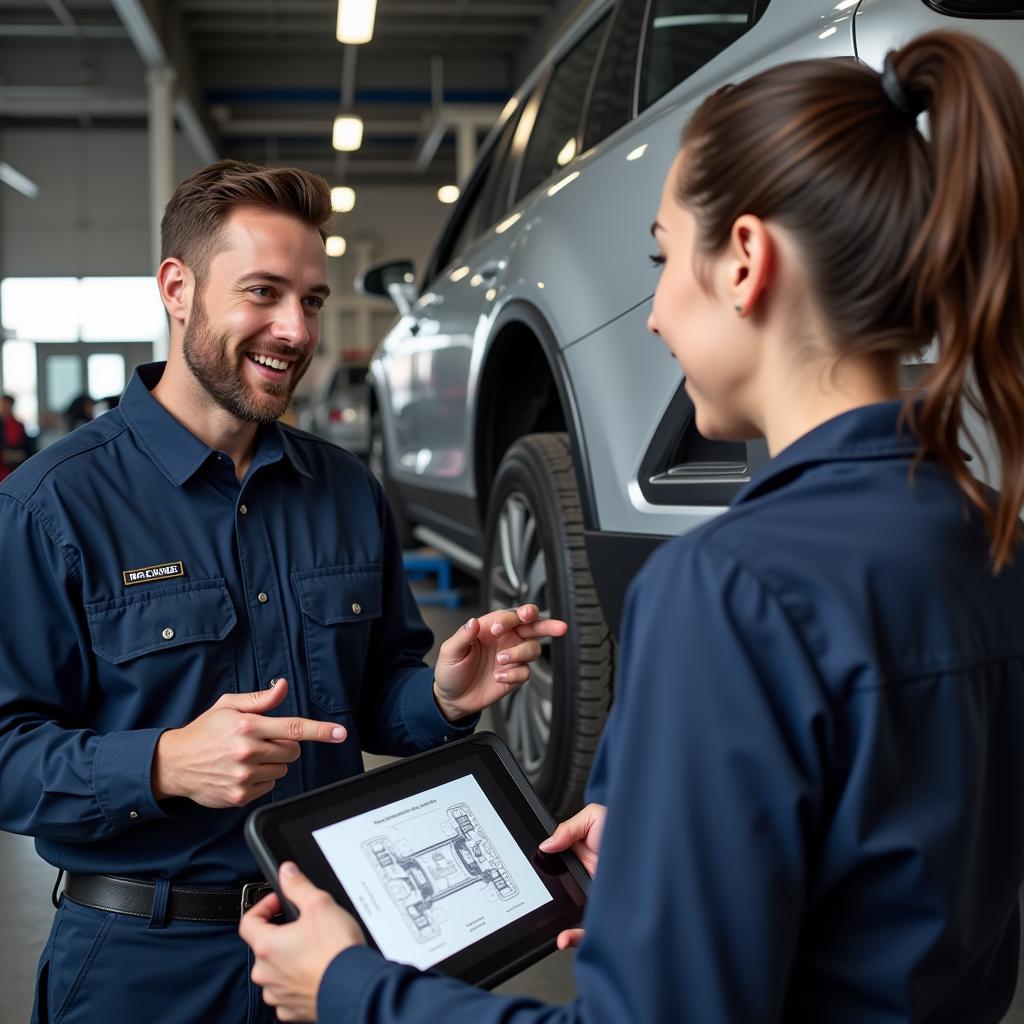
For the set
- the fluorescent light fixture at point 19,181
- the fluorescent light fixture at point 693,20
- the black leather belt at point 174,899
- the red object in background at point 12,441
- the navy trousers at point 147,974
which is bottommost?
the navy trousers at point 147,974

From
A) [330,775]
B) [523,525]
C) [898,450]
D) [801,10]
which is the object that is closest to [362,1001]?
[898,450]

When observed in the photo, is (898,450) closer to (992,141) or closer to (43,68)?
(992,141)

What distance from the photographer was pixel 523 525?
2.51 metres

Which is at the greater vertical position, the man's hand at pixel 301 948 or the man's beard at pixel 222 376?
the man's beard at pixel 222 376

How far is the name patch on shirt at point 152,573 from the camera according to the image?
132 cm

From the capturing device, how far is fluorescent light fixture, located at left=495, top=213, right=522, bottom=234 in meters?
2.69

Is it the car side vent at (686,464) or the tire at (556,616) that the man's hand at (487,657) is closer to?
the car side vent at (686,464)

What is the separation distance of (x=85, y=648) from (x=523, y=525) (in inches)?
51.6

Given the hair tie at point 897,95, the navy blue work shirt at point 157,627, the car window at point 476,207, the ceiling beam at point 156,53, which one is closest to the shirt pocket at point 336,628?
the navy blue work shirt at point 157,627

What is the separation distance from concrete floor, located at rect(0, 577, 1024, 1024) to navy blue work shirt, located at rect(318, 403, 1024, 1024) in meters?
1.30

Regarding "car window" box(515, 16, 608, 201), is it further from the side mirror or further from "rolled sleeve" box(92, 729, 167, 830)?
"rolled sleeve" box(92, 729, 167, 830)

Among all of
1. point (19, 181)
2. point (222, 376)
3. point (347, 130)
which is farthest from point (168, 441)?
point (19, 181)

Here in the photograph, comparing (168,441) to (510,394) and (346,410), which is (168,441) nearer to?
(510,394)

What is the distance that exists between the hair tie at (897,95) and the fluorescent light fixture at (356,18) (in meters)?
8.14
